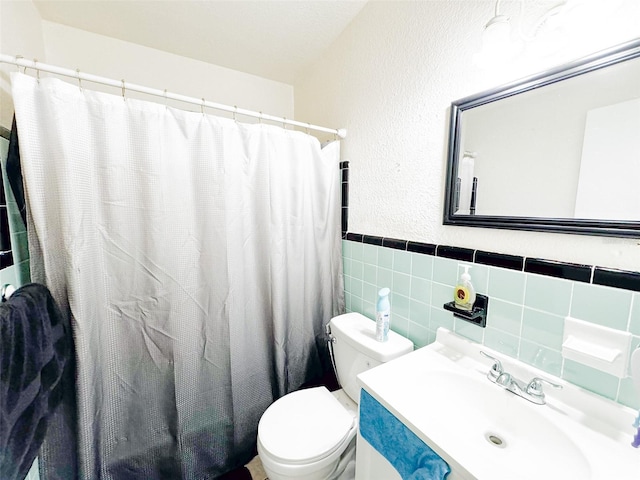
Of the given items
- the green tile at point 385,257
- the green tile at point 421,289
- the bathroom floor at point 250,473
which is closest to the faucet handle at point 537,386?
the green tile at point 421,289

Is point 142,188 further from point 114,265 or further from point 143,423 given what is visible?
point 143,423

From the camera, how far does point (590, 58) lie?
0.68m

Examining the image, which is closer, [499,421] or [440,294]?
[499,421]

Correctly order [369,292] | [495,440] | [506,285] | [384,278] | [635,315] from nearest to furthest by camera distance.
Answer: [635,315] → [495,440] → [506,285] → [384,278] → [369,292]

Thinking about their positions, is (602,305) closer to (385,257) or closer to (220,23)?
(385,257)

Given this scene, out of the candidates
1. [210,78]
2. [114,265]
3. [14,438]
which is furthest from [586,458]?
[210,78]

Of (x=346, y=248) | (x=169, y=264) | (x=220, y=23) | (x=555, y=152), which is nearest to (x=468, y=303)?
(x=555, y=152)

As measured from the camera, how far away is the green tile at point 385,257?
1.30 metres

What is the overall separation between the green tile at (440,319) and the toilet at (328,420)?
0.45 ft

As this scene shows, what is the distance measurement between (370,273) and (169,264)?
1.01m

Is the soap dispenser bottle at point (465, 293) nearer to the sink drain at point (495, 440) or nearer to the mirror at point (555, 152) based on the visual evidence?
the mirror at point (555, 152)

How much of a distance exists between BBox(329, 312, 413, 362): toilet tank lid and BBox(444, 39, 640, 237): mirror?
1.93ft

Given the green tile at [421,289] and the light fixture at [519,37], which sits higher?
the light fixture at [519,37]

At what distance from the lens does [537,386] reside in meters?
0.76
